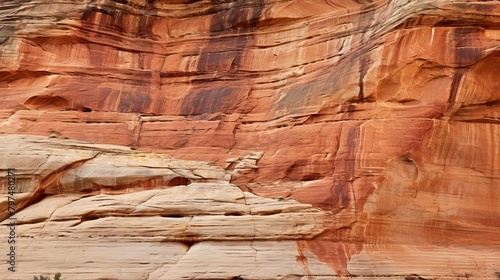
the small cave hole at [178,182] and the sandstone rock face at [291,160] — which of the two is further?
the small cave hole at [178,182]

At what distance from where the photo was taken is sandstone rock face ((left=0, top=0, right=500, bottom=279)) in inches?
515

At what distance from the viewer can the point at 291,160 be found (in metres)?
14.4

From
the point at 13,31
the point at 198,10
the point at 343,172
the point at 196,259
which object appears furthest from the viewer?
the point at 198,10

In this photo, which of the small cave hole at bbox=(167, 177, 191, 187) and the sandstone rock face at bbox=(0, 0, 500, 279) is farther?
the small cave hole at bbox=(167, 177, 191, 187)

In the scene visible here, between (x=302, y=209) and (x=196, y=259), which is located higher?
(x=302, y=209)

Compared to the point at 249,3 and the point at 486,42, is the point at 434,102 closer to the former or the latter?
the point at 486,42

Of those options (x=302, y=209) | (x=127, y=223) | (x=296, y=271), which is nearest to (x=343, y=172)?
(x=302, y=209)

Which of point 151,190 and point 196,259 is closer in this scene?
point 196,259

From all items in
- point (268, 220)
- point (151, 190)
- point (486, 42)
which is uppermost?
point (486, 42)

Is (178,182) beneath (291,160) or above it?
beneath

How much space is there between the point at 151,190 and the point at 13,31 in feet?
21.5

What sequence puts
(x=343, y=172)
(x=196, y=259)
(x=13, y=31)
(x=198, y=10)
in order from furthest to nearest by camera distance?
(x=198, y=10) < (x=13, y=31) < (x=343, y=172) < (x=196, y=259)

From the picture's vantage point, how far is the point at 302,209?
1345 centimetres

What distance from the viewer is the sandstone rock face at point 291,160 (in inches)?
515
